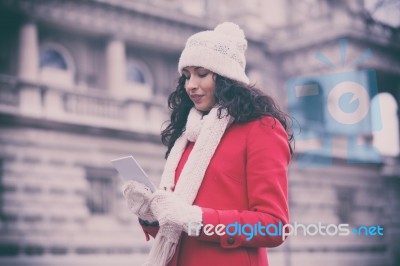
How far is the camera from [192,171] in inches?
85.0

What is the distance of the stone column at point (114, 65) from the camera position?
40.9 feet

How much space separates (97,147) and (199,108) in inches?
357

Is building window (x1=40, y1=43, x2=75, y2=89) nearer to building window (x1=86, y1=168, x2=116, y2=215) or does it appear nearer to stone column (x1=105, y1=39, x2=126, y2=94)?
stone column (x1=105, y1=39, x2=126, y2=94)

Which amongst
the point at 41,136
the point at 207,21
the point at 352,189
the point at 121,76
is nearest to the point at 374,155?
the point at 352,189

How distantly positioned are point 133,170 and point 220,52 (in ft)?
1.73

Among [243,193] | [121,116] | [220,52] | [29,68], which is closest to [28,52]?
[29,68]

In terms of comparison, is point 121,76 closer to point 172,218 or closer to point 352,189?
point 352,189

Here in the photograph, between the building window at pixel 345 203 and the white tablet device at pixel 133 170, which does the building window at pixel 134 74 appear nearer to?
the building window at pixel 345 203

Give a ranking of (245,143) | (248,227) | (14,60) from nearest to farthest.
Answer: (248,227) → (245,143) → (14,60)

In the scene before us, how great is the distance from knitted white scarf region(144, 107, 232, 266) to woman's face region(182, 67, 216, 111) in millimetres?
55

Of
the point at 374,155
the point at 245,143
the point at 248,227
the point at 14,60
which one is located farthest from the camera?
the point at 374,155

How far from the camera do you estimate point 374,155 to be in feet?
47.0

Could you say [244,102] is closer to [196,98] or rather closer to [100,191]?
[196,98]

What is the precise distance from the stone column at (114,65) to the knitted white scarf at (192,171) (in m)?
10.3
